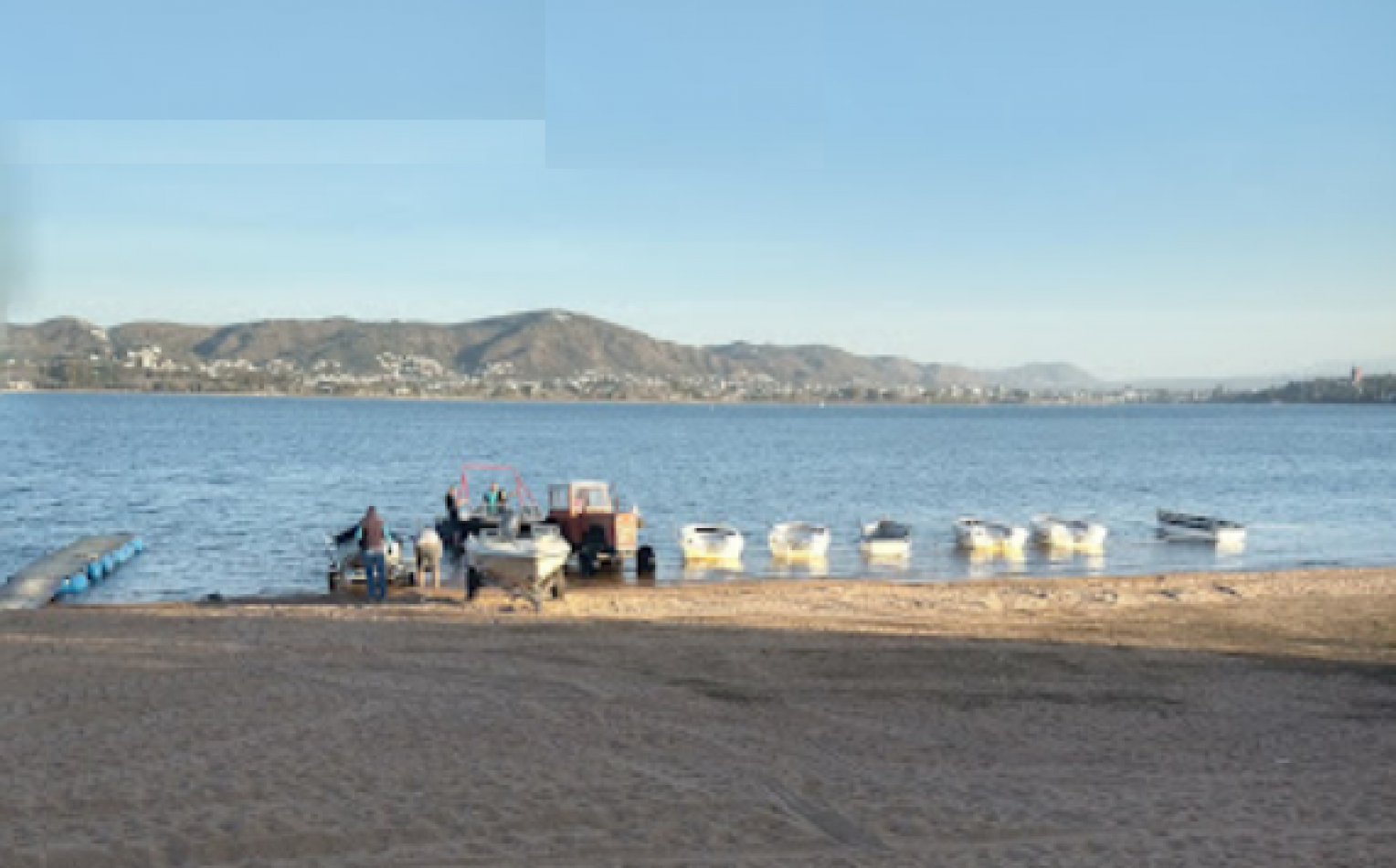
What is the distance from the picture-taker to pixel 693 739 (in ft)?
43.4

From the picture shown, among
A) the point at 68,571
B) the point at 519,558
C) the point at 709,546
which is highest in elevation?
the point at 519,558

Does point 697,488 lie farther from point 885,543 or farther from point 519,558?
point 519,558

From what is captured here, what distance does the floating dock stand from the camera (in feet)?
89.4

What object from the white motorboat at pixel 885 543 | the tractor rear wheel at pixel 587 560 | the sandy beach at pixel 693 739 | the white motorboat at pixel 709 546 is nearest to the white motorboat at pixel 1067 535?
the white motorboat at pixel 885 543

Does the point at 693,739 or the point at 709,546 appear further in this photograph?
the point at 709,546

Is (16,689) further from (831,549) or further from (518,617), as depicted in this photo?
(831,549)

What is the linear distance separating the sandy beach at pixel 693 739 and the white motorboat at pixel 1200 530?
56.1ft

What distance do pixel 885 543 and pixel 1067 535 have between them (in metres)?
6.26

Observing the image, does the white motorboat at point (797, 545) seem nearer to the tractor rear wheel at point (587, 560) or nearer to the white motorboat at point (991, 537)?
the white motorboat at point (991, 537)

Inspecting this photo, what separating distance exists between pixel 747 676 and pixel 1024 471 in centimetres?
7255

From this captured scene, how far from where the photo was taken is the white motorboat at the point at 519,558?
2431 centimetres

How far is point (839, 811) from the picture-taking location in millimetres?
10664

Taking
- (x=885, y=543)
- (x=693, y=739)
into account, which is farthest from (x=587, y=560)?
(x=693, y=739)

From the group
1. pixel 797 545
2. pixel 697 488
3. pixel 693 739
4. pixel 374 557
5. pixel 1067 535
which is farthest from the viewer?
pixel 697 488
